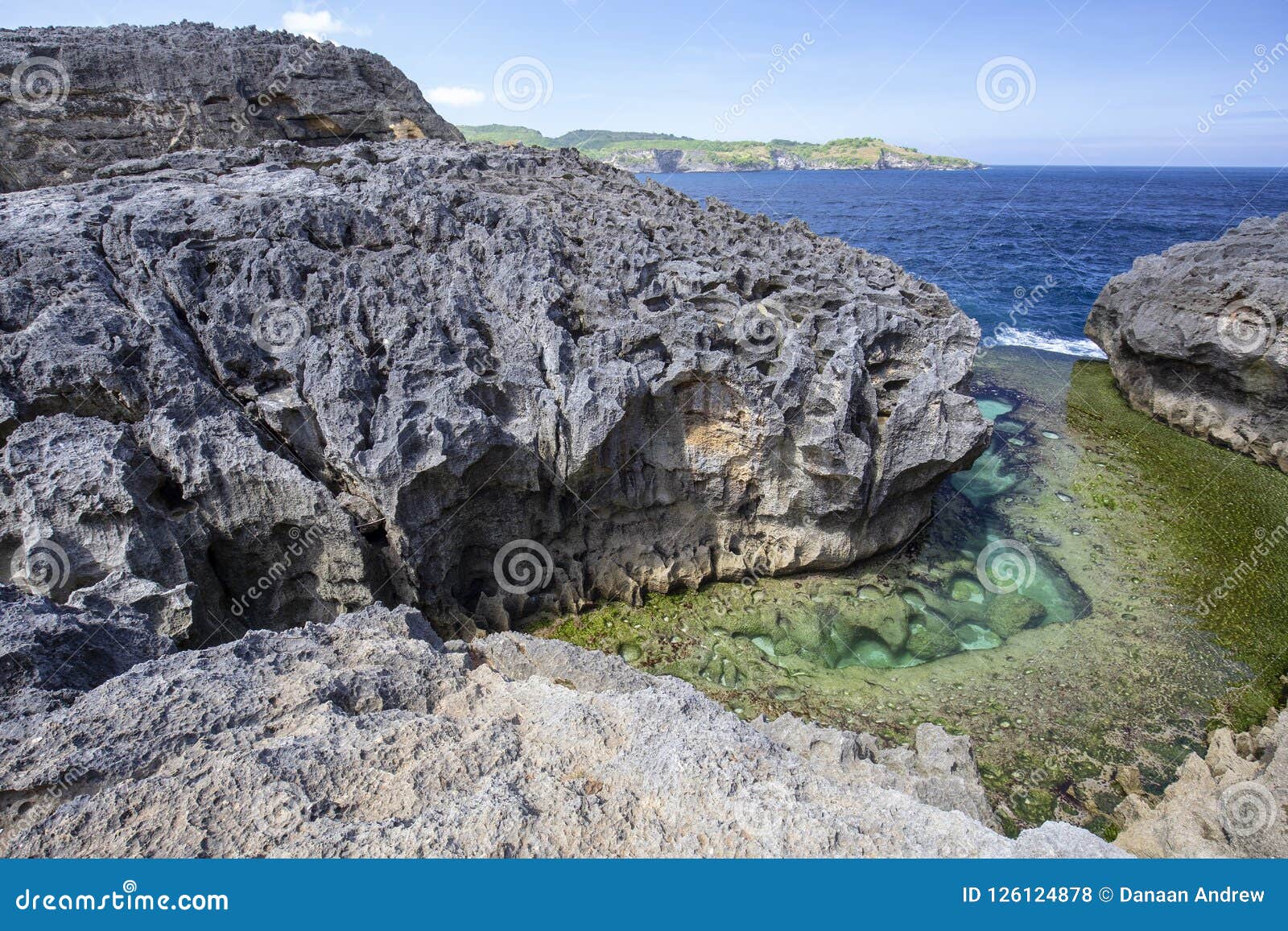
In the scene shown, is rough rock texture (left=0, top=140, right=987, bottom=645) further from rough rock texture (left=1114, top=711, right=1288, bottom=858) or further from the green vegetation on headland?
the green vegetation on headland

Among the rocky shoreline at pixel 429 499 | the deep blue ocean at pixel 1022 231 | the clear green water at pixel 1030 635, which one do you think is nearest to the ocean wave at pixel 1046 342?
the deep blue ocean at pixel 1022 231

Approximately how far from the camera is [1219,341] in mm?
17469

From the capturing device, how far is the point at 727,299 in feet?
41.7

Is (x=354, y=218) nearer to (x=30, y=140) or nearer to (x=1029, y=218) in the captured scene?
(x=30, y=140)

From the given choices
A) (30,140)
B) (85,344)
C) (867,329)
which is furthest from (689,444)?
(30,140)

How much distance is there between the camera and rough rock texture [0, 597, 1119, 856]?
4.12 m

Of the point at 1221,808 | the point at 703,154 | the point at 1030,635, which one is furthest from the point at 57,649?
the point at 703,154

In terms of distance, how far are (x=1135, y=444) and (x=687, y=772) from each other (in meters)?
19.6

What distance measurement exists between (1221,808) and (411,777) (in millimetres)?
8112

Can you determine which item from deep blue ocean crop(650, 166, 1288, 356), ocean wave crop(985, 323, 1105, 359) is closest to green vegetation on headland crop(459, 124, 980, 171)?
deep blue ocean crop(650, 166, 1288, 356)

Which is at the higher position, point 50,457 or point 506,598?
point 50,457

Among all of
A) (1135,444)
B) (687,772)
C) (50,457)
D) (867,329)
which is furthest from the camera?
(1135,444)

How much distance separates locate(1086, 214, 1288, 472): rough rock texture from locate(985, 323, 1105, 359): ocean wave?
5.37m

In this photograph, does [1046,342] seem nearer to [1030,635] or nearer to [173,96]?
[1030,635]
